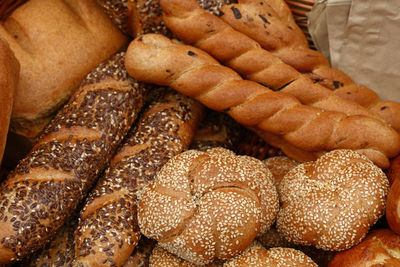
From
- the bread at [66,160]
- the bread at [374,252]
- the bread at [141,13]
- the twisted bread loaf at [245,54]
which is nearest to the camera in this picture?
the bread at [374,252]

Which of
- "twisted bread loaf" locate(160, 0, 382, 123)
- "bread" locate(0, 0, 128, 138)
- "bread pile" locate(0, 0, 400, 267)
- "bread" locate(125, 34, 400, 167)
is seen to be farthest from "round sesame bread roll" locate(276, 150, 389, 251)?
"bread" locate(0, 0, 128, 138)

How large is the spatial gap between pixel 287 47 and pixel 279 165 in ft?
1.92

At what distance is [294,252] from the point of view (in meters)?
1.43

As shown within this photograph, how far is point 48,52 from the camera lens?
181 cm

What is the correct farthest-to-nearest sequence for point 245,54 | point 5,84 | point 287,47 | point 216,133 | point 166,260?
point 216,133
point 287,47
point 245,54
point 5,84
point 166,260

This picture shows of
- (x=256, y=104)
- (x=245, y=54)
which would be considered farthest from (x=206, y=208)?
(x=245, y=54)

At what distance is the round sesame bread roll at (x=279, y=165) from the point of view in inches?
68.9

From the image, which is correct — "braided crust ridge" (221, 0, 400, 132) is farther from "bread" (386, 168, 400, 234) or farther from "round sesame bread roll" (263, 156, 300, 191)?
"bread" (386, 168, 400, 234)

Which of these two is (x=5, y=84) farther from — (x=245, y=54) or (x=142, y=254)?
(x=245, y=54)

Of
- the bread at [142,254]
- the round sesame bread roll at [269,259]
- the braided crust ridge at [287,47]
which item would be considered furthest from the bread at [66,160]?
the round sesame bread roll at [269,259]

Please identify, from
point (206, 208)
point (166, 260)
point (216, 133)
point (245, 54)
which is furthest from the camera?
point (216, 133)

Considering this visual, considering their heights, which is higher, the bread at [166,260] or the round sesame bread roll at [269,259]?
the round sesame bread roll at [269,259]

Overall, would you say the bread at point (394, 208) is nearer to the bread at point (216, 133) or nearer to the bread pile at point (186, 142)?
the bread pile at point (186, 142)

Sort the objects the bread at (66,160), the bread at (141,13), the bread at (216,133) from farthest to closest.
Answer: the bread at (216,133) < the bread at (141,13) < the bread at (66,160)
